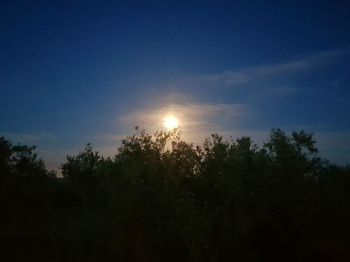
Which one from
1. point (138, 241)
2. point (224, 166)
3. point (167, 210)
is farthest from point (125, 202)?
point (224, 166)

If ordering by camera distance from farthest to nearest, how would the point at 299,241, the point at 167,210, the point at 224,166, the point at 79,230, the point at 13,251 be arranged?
the point at 79,230, the point at 299,241, the point at 13,251, the point at 224,166, the point at 167,210

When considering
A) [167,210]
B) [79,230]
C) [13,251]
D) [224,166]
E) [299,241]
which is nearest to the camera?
[167,210]

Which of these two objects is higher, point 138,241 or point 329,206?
point 329,206

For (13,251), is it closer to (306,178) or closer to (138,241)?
(138,241)

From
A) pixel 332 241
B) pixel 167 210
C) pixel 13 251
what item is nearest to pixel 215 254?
pixel 167 210

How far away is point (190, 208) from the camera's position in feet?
72.5

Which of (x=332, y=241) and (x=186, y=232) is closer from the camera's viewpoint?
(x=186, y=232)

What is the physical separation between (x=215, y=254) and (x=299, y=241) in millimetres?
7185

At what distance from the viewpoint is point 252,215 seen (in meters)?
24.7

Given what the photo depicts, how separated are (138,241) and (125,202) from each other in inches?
141

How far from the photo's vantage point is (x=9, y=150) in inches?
1385

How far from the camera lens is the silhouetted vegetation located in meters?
22.5

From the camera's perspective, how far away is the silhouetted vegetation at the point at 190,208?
2255 cm

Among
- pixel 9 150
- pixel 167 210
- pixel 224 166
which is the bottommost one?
pixel 167 210
